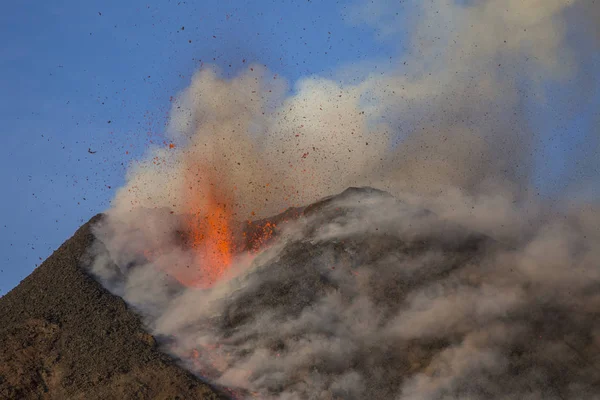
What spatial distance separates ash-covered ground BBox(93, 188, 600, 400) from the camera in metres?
30.1

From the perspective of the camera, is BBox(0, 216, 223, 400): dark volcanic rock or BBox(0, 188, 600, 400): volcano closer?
BBox(0, 216, 223, 400): dark volcanic rock

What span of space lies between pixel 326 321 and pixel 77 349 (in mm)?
10462

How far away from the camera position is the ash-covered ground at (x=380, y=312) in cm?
3008

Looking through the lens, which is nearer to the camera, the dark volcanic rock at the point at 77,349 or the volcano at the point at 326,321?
the dark volcanic rock at the point at 77,349

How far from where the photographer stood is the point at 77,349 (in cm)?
3178

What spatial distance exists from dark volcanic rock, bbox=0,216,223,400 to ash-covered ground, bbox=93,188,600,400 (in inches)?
49.9

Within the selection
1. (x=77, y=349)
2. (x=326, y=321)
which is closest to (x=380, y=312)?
(x=326, y=321)

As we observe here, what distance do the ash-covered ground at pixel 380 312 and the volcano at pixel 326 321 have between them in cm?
7

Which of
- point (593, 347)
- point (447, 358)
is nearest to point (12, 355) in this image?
point (447, 358)

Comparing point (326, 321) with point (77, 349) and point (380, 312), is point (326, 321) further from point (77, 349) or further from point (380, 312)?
point (77, 349)

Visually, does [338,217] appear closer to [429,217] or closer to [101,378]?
[429,217]

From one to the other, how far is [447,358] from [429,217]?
939 centimetres

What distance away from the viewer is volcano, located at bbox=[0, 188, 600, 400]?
29.9m

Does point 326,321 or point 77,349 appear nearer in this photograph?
point 77,349
